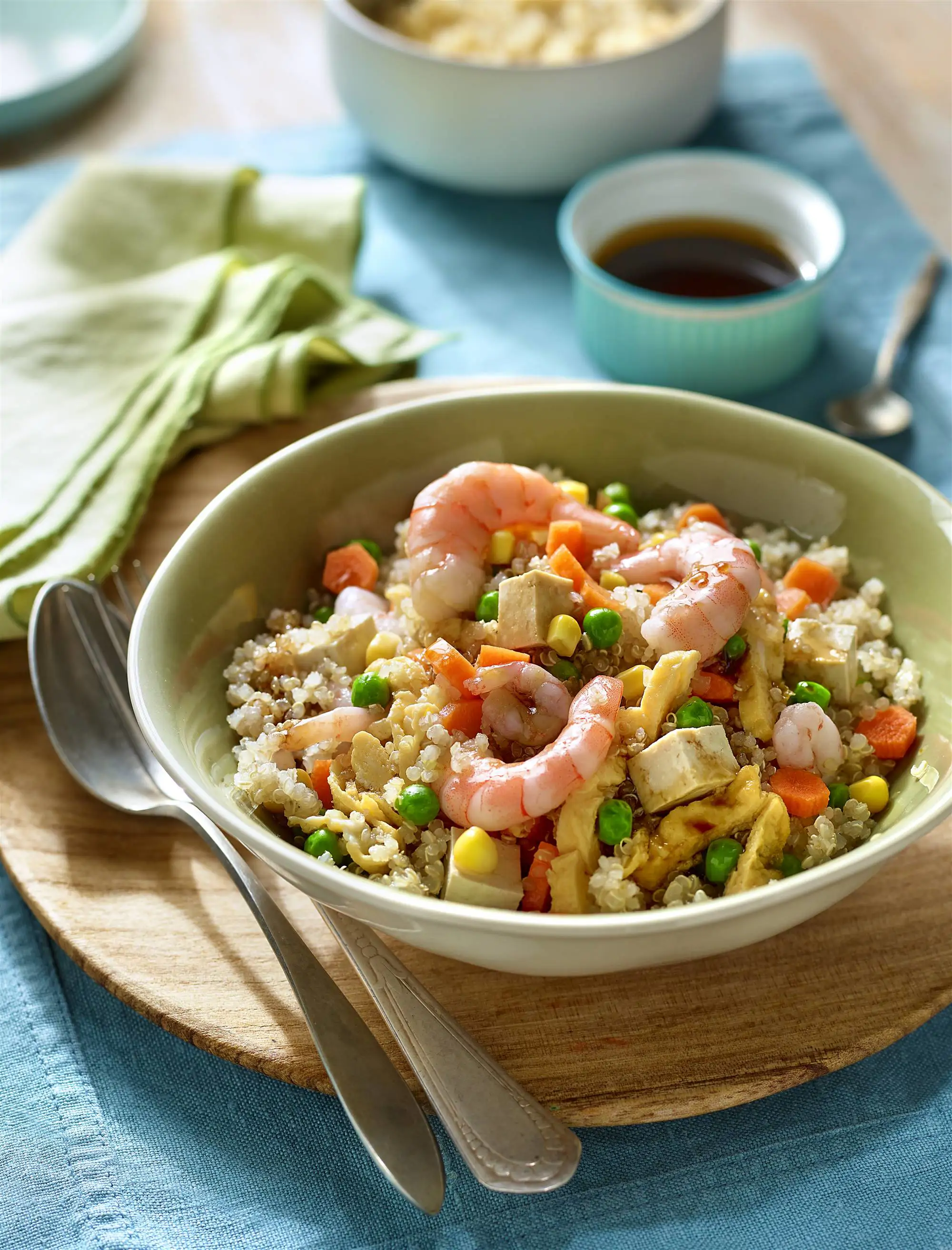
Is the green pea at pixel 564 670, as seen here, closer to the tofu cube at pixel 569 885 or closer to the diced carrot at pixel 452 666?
the diced carrot at pixel 452 666

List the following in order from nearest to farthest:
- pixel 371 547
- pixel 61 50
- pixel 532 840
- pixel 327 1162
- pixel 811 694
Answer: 1. pixel 327 1162
2. pixel 532 840
3. pixel 811 694
4. pixel 371 547
5. pixel 61 50

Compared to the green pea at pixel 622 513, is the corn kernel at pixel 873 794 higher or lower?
lower

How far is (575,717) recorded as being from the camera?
2285 millimetres

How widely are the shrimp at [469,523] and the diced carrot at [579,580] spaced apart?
15 centimetres

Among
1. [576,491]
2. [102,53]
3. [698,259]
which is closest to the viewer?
[576,491]

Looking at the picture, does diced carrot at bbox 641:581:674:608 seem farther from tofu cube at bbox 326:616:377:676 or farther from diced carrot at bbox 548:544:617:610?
tofu cube at bbox 326:616:377:676

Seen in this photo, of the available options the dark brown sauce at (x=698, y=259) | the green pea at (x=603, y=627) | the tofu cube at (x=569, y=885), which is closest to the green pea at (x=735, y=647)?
the green pea at (x=603, y=627)

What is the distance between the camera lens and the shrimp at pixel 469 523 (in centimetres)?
259

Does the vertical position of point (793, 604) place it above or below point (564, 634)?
below

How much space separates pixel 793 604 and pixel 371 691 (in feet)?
3.24

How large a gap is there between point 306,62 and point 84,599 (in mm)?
3677

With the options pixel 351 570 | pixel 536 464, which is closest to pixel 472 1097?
pixel 351 570

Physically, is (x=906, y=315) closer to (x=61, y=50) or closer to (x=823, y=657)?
(x=823, y=657)

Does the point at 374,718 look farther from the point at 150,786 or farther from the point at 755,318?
the point at 755,318
